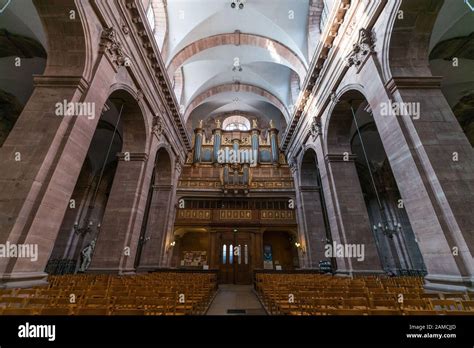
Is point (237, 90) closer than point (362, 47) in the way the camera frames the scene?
No

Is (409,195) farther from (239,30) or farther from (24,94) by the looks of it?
(24,94)

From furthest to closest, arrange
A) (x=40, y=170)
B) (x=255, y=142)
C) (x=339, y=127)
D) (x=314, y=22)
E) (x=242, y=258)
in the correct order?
(x=255, y=142), (x=242, y=258), (x=314, y=22), (x=339, y=127), (x=40, y=170)

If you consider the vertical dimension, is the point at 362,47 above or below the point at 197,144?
below

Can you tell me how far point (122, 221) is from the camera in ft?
26.5

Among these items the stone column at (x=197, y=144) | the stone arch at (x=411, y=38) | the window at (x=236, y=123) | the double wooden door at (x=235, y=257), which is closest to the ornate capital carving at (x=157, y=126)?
the stone column at (x=197, y=144)

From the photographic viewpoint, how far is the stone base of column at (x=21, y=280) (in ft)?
11.8

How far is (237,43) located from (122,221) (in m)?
12.8

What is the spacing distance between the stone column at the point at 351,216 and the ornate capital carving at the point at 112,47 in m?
9.01

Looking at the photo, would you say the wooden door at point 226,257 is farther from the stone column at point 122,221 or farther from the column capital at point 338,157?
the column capital at point 338,157

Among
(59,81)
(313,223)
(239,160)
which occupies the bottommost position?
(313,223)

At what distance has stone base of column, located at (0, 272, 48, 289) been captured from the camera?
358 centimetres

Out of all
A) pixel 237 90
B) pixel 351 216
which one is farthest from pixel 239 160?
pixel 351 216

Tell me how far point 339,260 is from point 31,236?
366 inches

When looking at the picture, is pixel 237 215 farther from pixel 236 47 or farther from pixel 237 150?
pixel 236 47
